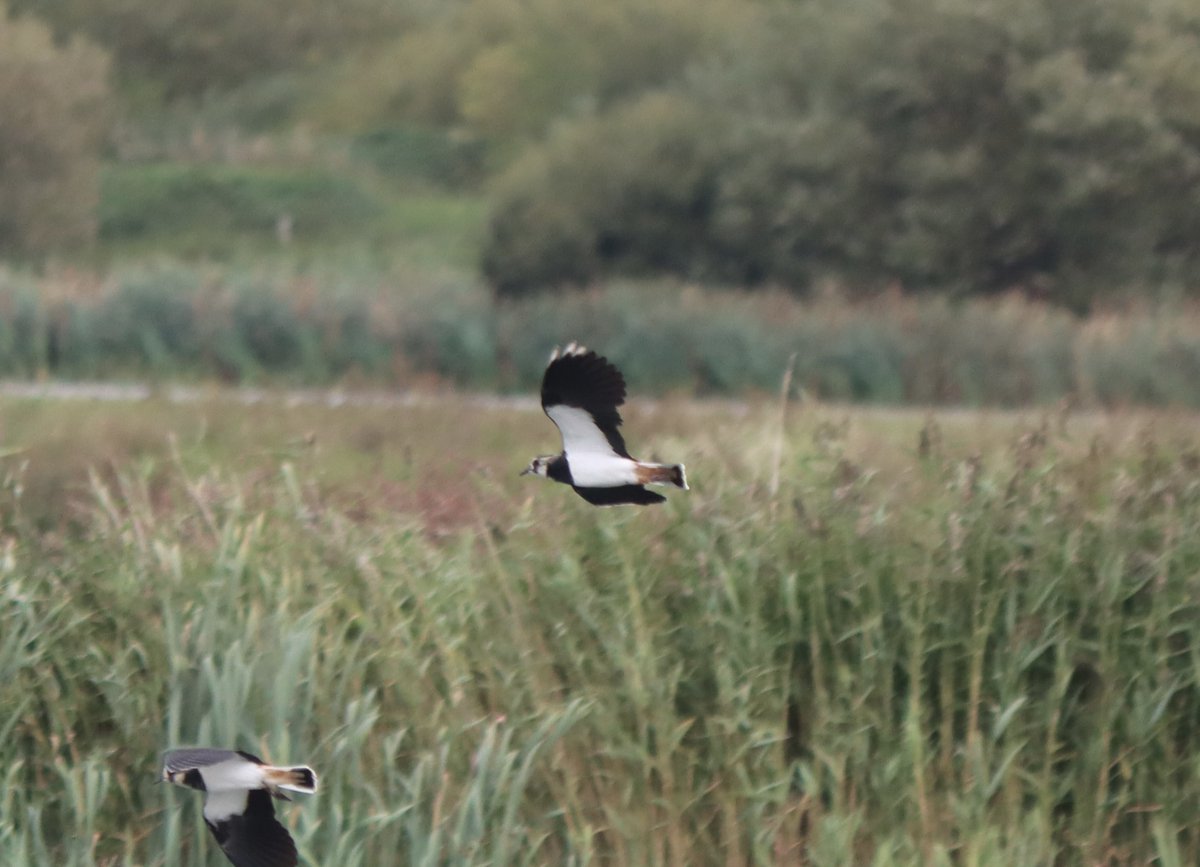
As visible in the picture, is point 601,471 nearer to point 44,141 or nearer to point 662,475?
point 662,475

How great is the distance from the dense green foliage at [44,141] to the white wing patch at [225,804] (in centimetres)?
2500

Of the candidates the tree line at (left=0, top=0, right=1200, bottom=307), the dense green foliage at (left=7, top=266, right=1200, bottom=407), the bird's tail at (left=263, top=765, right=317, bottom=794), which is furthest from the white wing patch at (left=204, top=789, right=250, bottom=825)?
the tree line at (left=0, top=0, right=1200, bottom=307)

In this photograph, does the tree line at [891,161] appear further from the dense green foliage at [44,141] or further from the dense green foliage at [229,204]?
the dense green foliage at [229,204]

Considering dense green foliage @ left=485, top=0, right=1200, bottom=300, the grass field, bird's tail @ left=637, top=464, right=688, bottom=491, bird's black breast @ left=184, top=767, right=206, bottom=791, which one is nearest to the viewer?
bird's tail @ left=637, top=464, right=688, bottom=491

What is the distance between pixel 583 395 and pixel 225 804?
1193 mm

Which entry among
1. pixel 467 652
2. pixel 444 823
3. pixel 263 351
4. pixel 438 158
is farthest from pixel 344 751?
pixel 438 158

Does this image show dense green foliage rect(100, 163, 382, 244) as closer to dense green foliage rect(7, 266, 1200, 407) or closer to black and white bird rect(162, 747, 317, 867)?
dense green foliage rect(7, 266, 1200, 407)

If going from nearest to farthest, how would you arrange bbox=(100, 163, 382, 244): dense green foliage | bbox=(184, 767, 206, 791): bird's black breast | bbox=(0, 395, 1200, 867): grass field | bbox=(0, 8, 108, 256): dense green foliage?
1. bbox=(184, 767, 206, 791): bird's black breast
2. bbox=(0, 395, 1200, 867): grass field
3. bbox=(0, 8, 108, 256): dense green foliage
4. bbox=(100, 163, 382, 244): dense green foliage

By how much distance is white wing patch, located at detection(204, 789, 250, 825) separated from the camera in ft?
10.8

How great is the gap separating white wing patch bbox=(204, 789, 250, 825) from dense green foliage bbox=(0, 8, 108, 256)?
82.0 feet

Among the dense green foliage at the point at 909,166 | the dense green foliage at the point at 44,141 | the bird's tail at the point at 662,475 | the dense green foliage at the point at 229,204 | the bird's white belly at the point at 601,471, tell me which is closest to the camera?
the bird's tail at the point at 662,475

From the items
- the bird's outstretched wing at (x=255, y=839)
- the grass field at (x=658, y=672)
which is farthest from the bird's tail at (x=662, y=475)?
the grass field at (x=658, y=672)

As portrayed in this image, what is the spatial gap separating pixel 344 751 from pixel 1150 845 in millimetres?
2173

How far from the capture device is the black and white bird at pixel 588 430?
249 centimetres
